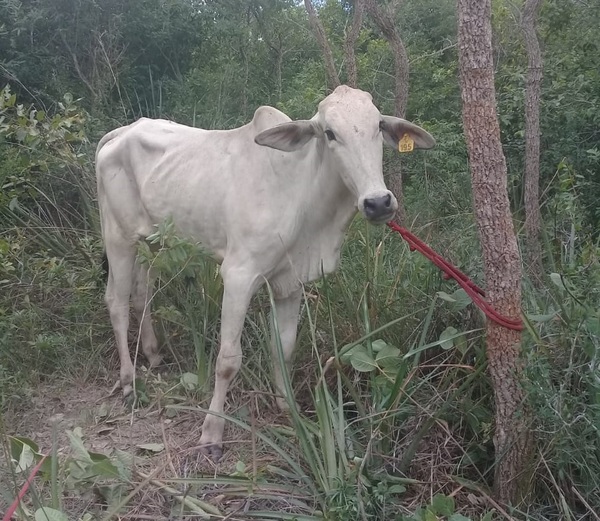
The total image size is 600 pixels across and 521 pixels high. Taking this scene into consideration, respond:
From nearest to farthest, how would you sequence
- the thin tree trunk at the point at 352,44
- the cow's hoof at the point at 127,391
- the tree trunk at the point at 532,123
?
the cow's hoof at the point at 127,391, the tree trunk at the point at 532,123, the thin tree trunk at the point at 352,44

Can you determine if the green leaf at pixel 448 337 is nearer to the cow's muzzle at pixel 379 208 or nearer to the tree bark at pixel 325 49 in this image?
the cow's muzzle at pixel 379 208

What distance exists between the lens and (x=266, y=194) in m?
3.25

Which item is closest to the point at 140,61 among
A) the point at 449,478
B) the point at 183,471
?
the point at 183,471

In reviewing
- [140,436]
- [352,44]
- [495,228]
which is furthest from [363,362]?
[352,44]

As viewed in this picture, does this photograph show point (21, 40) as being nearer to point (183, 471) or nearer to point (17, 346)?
point (17, 346)

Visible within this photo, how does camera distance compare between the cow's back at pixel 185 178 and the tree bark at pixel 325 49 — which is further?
the tree bark at pixel 325 49

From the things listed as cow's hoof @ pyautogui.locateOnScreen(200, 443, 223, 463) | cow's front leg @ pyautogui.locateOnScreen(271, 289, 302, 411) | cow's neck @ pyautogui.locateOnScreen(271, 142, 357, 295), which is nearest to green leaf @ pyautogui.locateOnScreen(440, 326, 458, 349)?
cow's neck @ pyautogui.locateOnScreen(271, 142, 357, 295)

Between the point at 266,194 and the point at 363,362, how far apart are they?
0.88 m

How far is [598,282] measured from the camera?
8.73 feet

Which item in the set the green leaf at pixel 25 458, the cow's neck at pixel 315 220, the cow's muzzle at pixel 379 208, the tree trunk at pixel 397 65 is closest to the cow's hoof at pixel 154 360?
the cow's neck at pixel 315 220

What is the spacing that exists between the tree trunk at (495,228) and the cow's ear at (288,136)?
0.75 meters

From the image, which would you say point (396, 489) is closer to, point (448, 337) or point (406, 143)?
point (448, 337)

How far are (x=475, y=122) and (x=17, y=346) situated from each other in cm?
306

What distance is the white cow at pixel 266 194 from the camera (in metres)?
2.91
